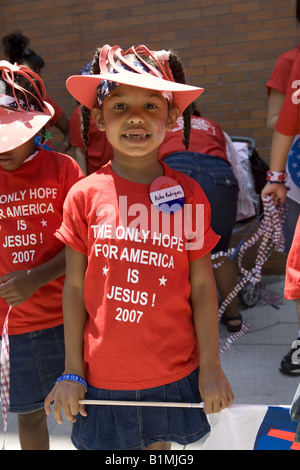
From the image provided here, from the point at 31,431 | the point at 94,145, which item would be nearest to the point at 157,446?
the point at 31,431

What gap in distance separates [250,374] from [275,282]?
1683mm

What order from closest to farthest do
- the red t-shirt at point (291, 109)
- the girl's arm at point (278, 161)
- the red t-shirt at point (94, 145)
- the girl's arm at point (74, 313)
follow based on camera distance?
1. the girl's arm at point (74, 313)
2. the red t-shirt at point (291, 109)
3. the girl's arm at point (278, 161)
4. the red t-shirt at point (94, 145)

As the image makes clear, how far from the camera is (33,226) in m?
2.21

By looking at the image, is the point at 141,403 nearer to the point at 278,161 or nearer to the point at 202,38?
the point at 278,161

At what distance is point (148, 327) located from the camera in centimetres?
180

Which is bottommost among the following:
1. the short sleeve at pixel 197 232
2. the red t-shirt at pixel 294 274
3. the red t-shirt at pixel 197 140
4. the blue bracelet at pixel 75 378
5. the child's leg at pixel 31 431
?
the child's leg at pixel 31 431

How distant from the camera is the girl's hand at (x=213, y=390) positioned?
1.81m

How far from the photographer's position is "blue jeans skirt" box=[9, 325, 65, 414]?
2.25m

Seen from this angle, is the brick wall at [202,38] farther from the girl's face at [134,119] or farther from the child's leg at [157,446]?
the child's leg at [157,446]

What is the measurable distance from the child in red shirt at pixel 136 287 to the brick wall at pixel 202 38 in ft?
10.8

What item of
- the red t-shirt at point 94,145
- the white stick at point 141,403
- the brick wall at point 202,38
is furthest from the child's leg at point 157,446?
the brick wall at point 202,38

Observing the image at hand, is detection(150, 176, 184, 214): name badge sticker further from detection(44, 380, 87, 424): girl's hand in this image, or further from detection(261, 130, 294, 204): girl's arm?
detection(261, 130, 294, 204): girl's arm

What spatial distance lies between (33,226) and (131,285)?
60 centimetres
